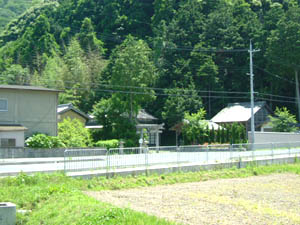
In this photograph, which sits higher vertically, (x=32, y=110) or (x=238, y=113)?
(x=238, y=113)

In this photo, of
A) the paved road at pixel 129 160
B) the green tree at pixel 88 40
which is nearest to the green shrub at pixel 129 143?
the paved road at pixel 129 160

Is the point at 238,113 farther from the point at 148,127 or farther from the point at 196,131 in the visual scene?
the point at 148,127

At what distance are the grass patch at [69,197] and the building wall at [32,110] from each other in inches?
740

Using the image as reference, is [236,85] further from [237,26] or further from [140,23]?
[140,23]

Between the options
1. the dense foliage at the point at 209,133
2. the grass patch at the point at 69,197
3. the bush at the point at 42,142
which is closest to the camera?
the grass patch at the point at 69,197

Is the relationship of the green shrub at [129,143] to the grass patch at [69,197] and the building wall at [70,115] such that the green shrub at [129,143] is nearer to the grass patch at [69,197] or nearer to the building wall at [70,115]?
the building wall at [70,115]

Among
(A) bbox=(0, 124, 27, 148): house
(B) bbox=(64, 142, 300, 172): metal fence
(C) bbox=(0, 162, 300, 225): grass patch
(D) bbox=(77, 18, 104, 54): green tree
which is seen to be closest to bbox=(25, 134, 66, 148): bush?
(A) bbox=(0, 124, 27, 148): house

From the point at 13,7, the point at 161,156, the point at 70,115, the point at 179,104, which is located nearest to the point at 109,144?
the point at 70,115

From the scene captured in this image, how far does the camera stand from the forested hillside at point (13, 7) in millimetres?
122781

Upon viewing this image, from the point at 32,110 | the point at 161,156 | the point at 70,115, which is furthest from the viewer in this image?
the point at 70,115

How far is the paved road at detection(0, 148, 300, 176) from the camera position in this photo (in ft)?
55.3

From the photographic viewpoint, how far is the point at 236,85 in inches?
2422

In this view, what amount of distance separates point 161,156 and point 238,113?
1337 inches

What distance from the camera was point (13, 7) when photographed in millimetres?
132000
